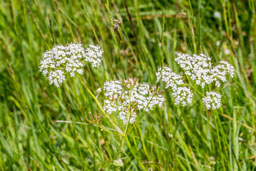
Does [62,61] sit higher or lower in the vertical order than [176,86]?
higher

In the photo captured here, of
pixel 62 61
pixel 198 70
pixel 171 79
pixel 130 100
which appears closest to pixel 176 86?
pixel 171 79

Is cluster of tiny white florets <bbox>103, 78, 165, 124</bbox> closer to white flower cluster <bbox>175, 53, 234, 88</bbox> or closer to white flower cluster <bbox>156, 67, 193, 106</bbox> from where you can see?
white flower cluster <bbox>156, 67, 193, 106</bbox>

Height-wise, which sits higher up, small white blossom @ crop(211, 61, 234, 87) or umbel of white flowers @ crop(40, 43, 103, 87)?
umbel of white flowers @ crop(40, 43, 103, 87)

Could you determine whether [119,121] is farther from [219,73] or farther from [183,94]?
[219,73]

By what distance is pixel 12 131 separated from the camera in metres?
2.66

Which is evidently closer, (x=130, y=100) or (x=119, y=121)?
(x=130, y=100)

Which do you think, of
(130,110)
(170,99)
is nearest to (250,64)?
(170,99)

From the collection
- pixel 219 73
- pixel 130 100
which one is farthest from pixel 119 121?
pixel 219 73

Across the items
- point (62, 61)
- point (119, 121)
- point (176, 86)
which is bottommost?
point (119, 121)

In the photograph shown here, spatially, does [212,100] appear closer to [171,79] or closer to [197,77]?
[197,77]

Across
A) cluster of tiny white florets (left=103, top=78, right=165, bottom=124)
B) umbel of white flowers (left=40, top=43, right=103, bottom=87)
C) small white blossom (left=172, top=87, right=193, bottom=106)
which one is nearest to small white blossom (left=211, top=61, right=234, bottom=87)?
small white blossom (left=172, top=87, right=193, bottom=106)

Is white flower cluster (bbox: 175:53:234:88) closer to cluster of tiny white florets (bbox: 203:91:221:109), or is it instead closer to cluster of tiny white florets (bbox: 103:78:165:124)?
cluster of tiny white florets (bbox: 203:91:221:109)

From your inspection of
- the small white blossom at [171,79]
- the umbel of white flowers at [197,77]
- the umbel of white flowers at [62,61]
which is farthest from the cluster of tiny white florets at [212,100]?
the umbel of white flowers at [62,61]

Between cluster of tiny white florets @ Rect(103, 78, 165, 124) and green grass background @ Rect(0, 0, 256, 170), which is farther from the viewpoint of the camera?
green grass background @ Rect(0, 0, 256, 170)
